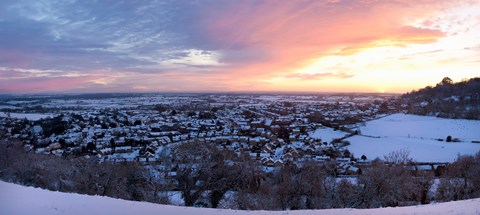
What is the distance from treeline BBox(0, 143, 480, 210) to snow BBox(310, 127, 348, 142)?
2010 cm

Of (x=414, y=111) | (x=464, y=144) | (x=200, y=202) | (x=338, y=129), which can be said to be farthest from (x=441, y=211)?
(x=414, y=111)

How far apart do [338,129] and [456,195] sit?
90.7 ft

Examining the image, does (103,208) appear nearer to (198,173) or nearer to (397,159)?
(198,173)

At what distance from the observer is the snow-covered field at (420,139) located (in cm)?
2505

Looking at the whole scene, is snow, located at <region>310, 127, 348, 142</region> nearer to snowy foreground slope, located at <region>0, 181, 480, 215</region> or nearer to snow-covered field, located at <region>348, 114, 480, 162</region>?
snow-covered field, located at <region>348, 114, 480, 162</region>

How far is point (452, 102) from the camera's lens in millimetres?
62906

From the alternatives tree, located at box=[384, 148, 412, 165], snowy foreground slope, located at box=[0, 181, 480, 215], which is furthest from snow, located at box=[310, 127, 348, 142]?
snowy foreground slope, located at box=[0, 181, 480, 215]

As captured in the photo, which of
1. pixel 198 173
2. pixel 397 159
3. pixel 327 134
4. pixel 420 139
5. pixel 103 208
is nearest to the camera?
pixel 103 208

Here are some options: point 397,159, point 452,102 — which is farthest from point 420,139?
point 452,102

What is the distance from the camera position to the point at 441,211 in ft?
22.2

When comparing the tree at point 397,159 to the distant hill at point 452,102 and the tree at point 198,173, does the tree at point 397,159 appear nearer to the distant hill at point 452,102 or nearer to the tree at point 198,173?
the tree at point 198,173

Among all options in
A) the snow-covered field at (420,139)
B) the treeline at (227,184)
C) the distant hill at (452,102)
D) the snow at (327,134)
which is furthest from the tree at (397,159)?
the distant hill at (452,102)

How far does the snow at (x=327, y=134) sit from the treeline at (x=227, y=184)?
2010cm

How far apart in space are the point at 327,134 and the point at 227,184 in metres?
25.9
